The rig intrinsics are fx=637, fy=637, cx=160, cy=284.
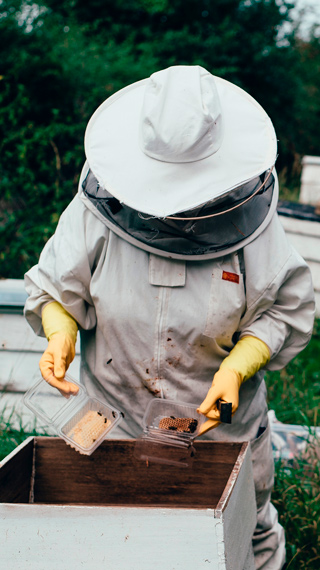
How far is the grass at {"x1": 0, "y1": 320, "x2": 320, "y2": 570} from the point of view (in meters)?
2.44

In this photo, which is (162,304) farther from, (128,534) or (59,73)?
(59,73)

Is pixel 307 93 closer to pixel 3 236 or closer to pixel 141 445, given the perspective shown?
pixel 3 236

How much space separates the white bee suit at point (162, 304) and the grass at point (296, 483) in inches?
28.9

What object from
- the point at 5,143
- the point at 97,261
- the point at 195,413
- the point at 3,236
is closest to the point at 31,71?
the point at 5,143

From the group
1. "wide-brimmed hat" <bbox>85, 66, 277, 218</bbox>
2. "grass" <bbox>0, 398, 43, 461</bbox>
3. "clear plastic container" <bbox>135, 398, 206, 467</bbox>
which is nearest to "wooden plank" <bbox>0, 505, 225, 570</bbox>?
"clear plastic container" <bbox>135, 398, 206, 467</bbox>

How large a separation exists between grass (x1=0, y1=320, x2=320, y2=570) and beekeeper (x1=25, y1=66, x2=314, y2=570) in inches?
28.1

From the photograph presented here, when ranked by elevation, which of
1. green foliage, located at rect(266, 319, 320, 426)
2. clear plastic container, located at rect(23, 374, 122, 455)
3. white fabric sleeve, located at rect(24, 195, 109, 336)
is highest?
white fabric sleeve, located at rect(24, 195, 109, 336)

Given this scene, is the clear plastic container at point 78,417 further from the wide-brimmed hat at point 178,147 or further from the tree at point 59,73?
the tree at point 59,73

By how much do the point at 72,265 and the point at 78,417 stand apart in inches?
17.0

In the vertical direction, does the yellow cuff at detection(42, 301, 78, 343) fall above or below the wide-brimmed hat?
below

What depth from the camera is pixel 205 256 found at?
1.79m

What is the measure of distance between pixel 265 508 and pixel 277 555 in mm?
186

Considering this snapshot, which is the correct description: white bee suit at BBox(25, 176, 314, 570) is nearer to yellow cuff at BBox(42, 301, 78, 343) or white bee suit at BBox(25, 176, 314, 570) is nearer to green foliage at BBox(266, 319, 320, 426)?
yellow cuff at BBox(42, 301, 78, 343)

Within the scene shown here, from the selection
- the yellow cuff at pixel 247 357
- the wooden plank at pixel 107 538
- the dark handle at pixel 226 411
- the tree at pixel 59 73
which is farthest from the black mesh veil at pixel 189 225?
the tree at pixel 59 73
